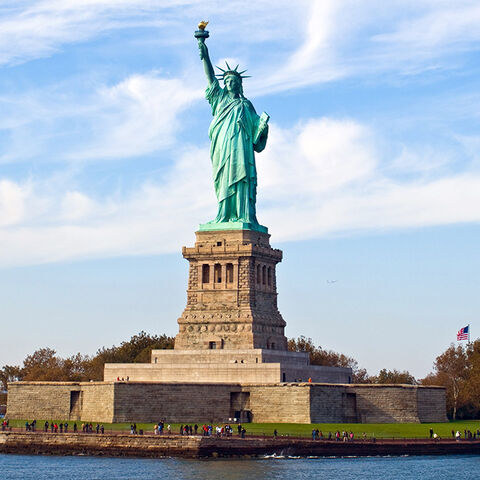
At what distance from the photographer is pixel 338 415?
59438mm

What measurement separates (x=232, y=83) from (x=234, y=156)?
15.5ft

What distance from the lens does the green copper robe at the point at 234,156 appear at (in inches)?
2653

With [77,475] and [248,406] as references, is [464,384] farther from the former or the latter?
[77,475]

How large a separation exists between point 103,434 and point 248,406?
373 inches

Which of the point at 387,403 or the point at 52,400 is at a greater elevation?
the point at 52,400

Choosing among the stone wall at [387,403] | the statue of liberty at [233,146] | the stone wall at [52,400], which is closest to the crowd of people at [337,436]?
the stone wall at [387,403]

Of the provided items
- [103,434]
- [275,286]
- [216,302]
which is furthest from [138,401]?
[275,286]

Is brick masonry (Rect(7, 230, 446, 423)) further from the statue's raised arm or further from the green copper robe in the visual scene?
the statue's raised arm

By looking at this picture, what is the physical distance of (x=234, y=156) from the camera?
67.5 metres

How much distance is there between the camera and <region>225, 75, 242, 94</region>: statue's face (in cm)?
6800

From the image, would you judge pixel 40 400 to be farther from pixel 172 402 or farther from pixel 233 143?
pixel 233 143

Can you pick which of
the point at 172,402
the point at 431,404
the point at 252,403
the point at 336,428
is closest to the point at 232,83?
the point at 252,403

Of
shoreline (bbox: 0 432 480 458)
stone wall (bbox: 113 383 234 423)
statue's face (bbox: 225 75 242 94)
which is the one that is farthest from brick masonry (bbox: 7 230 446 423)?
statue's face (bbox: 225 75 242 94)

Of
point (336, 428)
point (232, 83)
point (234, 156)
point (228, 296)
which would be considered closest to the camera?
point (336, 428)
